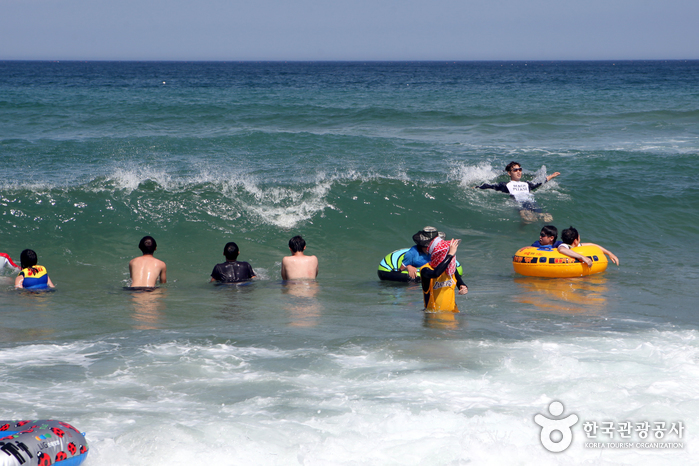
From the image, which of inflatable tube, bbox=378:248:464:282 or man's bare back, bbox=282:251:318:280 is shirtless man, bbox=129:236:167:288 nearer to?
man's bare back, bbox=282:251:318:280

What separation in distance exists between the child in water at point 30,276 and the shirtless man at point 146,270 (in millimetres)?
1166

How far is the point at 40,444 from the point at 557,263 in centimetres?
713

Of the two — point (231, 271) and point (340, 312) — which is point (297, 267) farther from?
point (340, 312)

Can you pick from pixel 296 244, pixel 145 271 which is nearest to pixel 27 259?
pixel 145 271

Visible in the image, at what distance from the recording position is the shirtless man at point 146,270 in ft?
27.9

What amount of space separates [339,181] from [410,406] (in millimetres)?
10414

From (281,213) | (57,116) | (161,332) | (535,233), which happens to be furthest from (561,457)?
(57,116)

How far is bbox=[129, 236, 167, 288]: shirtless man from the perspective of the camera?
27.9 ft

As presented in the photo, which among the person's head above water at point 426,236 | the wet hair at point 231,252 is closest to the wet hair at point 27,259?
the wet hair at point 231,252

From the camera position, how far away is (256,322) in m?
6.71

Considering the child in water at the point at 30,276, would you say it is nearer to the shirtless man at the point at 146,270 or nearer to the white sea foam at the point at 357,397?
the shirtless man at the point at 146,270

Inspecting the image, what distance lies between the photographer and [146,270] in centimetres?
856

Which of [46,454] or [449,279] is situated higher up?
[449,279]

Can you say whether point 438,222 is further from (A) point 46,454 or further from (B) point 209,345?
(A) point 46,454
